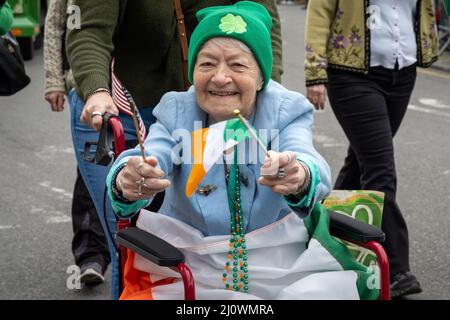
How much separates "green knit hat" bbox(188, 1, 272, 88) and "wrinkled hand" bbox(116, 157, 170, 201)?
0.60m

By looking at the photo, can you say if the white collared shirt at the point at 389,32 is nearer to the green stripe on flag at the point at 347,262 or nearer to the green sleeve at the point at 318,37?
the green sleeve at the point at 318,37

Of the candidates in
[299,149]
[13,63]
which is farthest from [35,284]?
[299,149]

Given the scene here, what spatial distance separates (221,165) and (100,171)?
959 mm

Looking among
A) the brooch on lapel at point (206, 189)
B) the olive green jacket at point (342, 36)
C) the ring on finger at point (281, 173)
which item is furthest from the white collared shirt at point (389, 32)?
the ring on finger at point (281, 173)

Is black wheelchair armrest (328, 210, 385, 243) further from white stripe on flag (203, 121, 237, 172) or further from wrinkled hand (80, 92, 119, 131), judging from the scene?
wrinkled hand (80, 92, 119, 131)

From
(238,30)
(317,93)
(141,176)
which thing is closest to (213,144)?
(141,176)

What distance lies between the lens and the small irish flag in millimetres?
3188

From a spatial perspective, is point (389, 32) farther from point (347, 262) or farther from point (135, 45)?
point (347, 262)

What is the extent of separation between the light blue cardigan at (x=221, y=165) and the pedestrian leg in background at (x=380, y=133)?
164 cm

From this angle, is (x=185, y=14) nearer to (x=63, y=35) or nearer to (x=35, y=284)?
(x=63, y=35)

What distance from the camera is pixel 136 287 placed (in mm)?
3533

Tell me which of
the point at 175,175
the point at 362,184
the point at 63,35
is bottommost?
the point at 362,184

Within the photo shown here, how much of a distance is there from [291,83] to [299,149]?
921 cm
